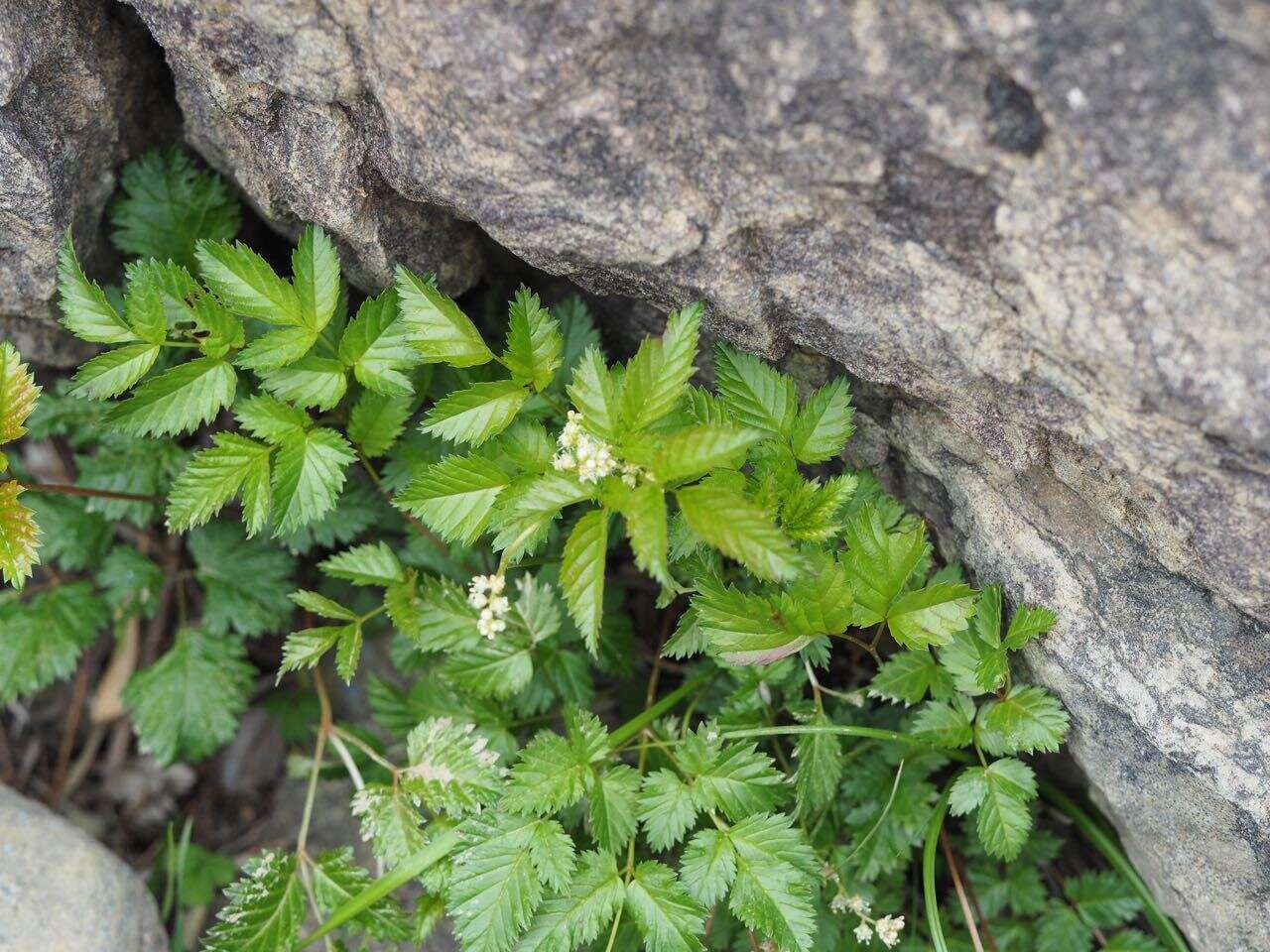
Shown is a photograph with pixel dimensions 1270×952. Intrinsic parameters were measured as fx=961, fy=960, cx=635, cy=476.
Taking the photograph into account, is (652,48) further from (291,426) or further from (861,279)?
(291,426)

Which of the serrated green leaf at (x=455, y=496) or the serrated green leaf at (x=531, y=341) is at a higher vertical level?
the serrated green leaf at (x=531, y=341)

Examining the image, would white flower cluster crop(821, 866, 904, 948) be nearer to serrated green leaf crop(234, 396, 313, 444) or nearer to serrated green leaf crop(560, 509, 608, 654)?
serrated green leaf crop(560, 509, 608, 654)

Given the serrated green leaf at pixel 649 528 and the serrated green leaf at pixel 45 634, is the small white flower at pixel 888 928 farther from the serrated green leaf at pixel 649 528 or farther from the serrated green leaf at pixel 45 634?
the serrated green leaf at pixel 45 634

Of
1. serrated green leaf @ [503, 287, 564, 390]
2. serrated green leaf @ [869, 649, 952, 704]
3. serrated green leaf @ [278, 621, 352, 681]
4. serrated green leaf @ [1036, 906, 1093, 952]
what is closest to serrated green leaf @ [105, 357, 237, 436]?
serrated green leaf @ [278, 621, 352, 681]

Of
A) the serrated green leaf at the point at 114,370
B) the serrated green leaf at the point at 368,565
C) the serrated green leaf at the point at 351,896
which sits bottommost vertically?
the serrated green leaf at the point at 351,896

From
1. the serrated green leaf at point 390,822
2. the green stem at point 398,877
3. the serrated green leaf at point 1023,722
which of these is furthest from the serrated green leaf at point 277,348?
the serrated green leaf at point 1023,722
